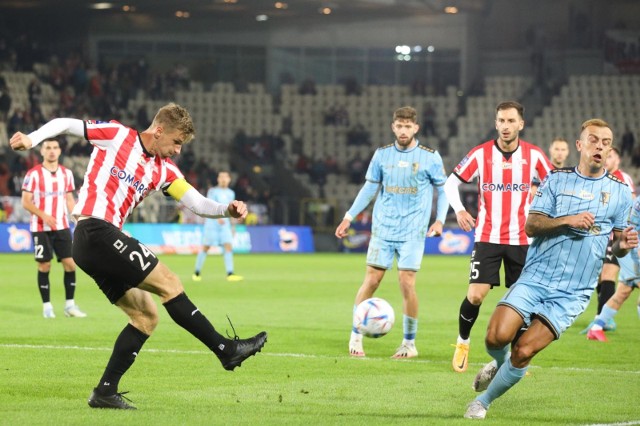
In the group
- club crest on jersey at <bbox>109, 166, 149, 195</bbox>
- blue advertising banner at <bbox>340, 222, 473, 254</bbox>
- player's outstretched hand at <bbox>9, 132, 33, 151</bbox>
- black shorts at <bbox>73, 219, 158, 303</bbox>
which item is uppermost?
player's outstretched hand at <bbox>9, 132, 33, 151</bbox>

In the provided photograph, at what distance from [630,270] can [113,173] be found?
7.90m

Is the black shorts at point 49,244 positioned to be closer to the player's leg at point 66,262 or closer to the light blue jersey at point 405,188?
the player's leg at point 66,262

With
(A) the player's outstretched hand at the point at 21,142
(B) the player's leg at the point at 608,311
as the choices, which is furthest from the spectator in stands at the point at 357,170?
(A) the player's outstretched hand at the point at 21,142

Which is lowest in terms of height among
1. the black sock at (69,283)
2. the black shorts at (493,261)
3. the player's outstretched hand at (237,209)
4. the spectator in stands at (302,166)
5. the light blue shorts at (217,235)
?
the light blue shorts at (217,235)

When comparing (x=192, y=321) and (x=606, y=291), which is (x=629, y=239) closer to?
(x=192, y=321)

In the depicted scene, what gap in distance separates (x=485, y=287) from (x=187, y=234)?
25.2 metres

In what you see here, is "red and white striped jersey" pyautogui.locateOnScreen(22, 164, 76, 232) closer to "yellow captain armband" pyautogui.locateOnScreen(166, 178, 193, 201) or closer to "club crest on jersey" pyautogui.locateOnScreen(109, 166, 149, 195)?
"yellow captain armband" pyautogui.locateOnScreen(166, 178, 193, 201)

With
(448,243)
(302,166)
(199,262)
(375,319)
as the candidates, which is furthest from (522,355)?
(302,166)

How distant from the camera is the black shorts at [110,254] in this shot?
7398 millimetres

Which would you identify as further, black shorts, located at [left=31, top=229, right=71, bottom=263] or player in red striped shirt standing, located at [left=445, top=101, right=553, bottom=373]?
black shorts, located at [left=31, top=229, right=71, bottom=263]

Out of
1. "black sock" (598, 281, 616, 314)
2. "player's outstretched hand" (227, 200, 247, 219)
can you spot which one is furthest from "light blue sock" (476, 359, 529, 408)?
"black sock" (598, 281, 616, 314)

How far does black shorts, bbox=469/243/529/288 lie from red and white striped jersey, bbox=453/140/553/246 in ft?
0.42

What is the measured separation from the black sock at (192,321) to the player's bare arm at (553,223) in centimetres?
233

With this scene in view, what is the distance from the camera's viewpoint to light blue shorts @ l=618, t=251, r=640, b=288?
13.3 meters
